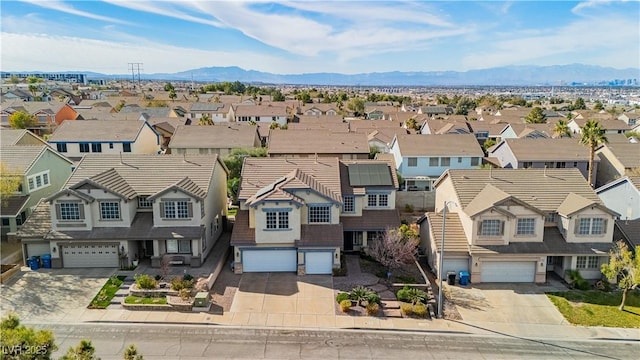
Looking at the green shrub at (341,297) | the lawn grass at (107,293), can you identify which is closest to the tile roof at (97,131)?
the lawn grass at (107,293)

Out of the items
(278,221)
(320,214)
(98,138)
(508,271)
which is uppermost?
(98,138)

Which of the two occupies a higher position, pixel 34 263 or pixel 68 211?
pixel 68 211

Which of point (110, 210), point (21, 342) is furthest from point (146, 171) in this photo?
point (21, 342)

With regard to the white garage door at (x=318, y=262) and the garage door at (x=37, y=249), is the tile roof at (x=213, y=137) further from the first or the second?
the white garage door at (x=318, y=262)

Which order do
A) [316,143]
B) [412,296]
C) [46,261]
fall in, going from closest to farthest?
[412,296] < [46,261] < [316,143]

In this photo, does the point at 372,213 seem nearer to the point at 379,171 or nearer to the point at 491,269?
the point at 379,171

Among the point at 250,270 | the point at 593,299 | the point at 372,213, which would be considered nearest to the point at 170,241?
the point at 250,270

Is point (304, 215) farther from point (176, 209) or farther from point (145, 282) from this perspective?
point (145, 282)
